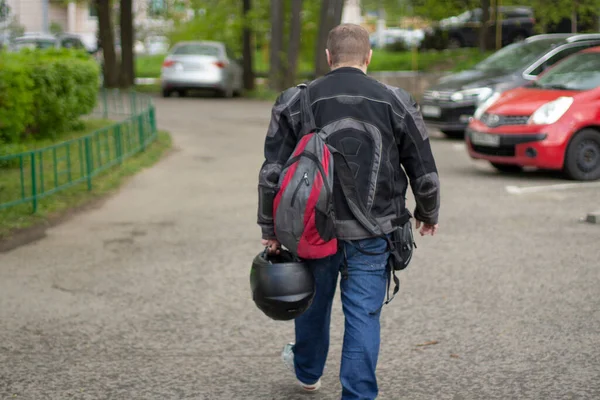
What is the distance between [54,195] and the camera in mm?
10883

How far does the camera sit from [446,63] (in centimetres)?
3142

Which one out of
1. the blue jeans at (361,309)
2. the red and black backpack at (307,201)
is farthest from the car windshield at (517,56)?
the red and black backpack at (307,201)

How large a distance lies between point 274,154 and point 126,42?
26843 millimetres

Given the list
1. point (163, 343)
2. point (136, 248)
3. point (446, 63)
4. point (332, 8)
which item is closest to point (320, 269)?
point (163, 343)

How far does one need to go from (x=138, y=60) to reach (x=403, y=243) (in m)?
44.9

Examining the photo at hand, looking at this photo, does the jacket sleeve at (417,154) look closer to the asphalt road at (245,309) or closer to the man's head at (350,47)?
the man's head at (350,47)

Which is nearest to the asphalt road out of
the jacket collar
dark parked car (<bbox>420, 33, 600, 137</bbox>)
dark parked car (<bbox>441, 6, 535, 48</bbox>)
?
the jacket collar

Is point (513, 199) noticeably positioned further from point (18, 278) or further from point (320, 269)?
point (320, 269)

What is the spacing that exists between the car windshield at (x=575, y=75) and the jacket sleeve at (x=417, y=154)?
8719 mm

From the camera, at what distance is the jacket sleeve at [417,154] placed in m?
4.12

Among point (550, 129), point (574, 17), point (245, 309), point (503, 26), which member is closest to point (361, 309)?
point (245, 309)

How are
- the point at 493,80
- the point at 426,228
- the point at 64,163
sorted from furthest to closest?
the point at 493,80, the point at 64,163, the point at 426,228

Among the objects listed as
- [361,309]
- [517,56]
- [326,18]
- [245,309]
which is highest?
[326,18]

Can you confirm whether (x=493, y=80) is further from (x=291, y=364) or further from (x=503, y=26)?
(x=503, y=26)
